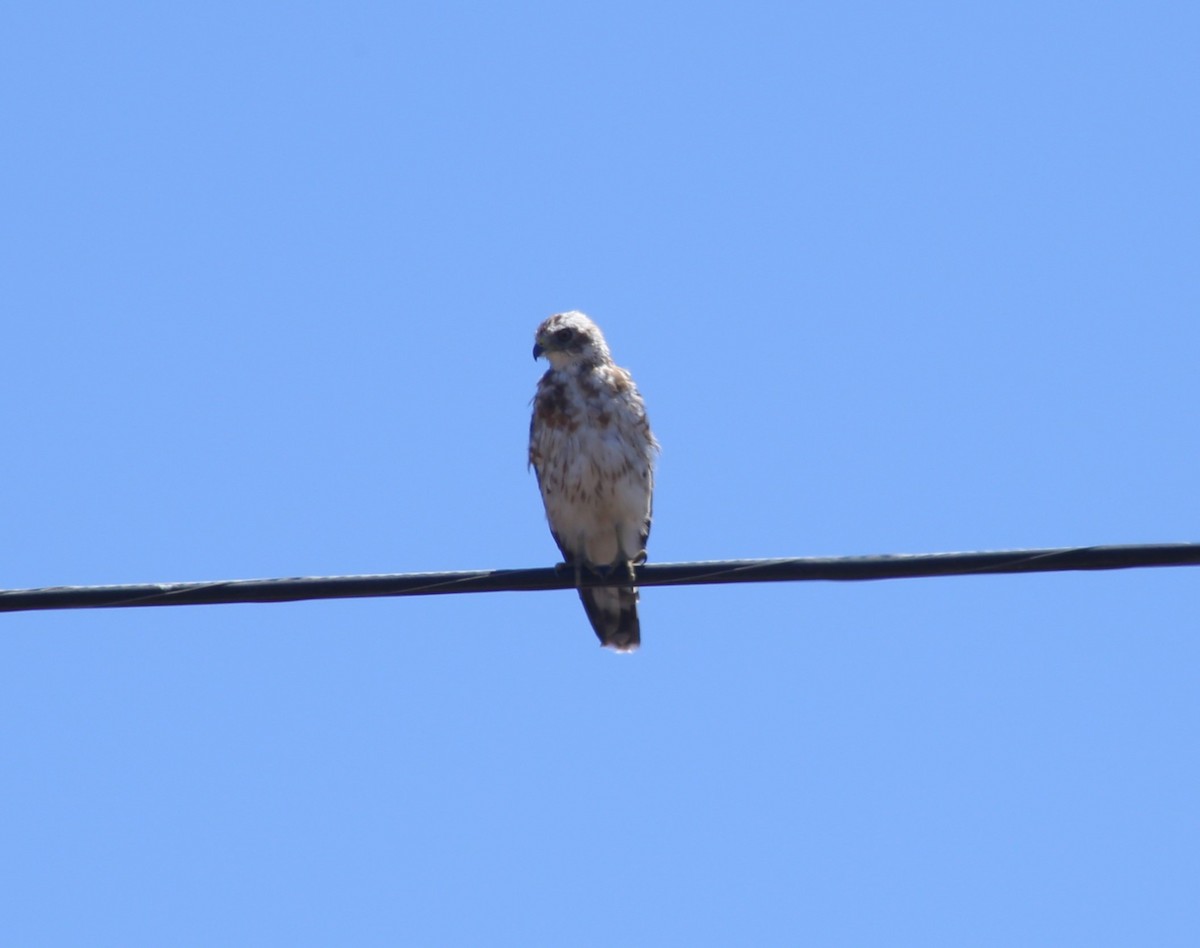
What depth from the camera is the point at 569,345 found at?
39.8 feet

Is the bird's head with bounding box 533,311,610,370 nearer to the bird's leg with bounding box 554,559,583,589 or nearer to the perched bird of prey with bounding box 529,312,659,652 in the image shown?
the perched bird of prey with bounding box 529,312,659,652

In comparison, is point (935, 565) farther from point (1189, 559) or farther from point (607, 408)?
point (607, 408)

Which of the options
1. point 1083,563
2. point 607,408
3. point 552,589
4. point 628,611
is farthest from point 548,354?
point 1083,563

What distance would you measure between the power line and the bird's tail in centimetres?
438

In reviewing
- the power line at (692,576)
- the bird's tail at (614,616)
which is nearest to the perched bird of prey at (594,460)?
the bird's tail at (614,616)

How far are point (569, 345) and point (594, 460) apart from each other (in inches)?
36.9

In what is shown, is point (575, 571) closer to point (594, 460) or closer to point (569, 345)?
point (594, 460)

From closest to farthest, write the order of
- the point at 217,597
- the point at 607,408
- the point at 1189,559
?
1. the point at 1189,559
2. the point at 217,597
3. the point at 607,408

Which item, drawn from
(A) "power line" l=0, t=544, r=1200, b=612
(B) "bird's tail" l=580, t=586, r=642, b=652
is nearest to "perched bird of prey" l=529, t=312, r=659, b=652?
(B) "bird's tail" l=580, t=586, r=642, b=652

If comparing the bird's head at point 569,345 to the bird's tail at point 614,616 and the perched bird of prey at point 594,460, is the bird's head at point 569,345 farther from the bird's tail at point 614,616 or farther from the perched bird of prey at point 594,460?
the bird's tail at point 614,616

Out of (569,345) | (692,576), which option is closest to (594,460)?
(569,345)

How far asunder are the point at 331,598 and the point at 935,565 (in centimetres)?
234

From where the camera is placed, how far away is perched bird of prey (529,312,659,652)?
11641 millimetres

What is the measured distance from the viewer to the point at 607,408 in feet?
38.3
